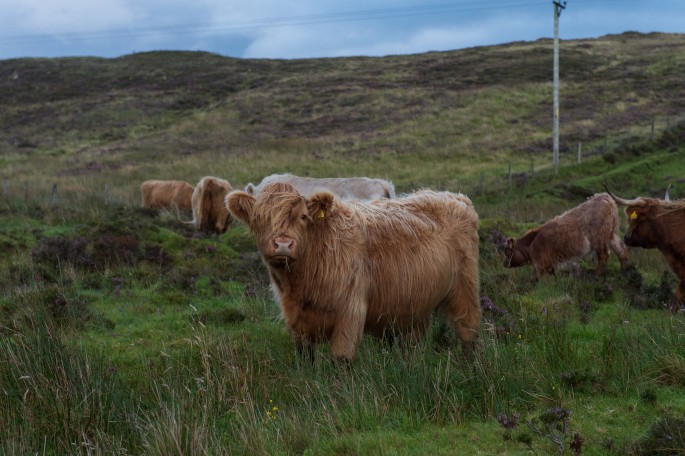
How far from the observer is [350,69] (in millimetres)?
61719

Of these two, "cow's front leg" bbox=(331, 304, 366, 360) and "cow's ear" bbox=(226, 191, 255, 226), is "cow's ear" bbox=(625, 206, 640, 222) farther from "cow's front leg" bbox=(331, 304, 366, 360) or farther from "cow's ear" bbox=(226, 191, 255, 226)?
"cow's ear" bbox=(226, 191, 255, 226)

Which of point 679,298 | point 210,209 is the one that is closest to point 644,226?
point 679,298

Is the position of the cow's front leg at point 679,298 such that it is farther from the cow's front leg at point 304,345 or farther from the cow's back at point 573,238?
the cow's front leg at point 304,345

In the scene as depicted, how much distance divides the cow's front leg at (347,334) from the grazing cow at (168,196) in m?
14.4

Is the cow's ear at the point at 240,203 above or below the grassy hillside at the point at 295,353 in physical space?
above

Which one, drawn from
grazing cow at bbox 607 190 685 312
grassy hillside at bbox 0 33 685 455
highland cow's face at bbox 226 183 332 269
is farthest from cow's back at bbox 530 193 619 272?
highland cow's face at bbox 226 183 332 269

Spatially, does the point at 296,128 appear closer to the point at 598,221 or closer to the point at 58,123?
the point at 58,123

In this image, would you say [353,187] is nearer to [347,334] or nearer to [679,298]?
[679,298]

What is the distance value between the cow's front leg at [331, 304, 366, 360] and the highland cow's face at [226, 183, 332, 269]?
0.58 meters

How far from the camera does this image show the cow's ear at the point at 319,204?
5250 millimetres

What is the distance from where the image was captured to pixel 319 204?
17.3 ft

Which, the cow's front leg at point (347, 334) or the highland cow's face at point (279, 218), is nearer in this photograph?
the highland cow's face at point (279, 218)

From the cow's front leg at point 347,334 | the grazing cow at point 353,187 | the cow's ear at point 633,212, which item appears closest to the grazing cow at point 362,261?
the cow's front leg at point 347,334

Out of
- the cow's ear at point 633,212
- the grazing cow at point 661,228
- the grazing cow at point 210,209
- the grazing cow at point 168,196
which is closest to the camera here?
the grazing cow at point 661,228
